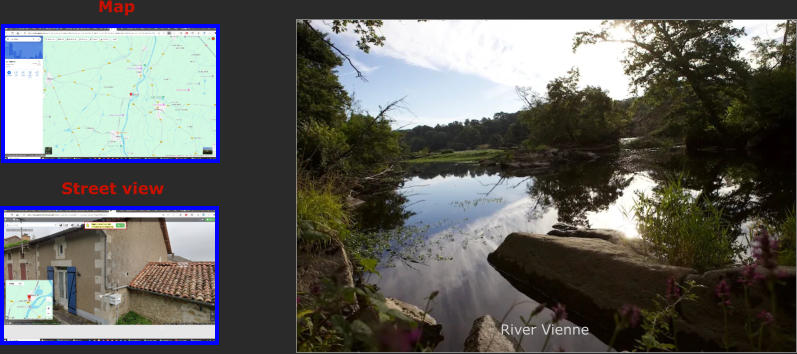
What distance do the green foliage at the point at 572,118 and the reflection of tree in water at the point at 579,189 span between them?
4.66ft

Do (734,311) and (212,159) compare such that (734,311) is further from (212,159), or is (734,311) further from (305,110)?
(305,110)

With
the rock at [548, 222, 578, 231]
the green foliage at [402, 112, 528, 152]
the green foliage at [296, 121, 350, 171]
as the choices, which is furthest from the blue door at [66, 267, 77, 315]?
the rock at [548, 222, 578, 231]

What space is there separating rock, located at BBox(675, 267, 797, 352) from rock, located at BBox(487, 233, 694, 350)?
28 cm

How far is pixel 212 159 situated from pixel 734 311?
394 cm

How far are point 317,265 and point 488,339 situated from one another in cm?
179

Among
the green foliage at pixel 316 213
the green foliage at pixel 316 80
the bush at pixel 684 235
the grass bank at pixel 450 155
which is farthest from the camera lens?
the grass bank at pixel 450 155

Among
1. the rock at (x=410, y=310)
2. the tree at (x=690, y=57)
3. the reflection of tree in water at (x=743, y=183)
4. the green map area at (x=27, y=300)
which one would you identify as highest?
the tree at (x=690, y=57)

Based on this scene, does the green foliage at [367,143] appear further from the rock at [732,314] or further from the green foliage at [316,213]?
the rock at [732,314]

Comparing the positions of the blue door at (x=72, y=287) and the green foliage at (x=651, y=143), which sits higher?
the green foliage at (x=651, y=143)

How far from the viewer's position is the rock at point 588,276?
136 inches

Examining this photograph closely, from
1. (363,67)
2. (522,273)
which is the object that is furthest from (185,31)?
(522,273)

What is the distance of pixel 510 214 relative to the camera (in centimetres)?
889

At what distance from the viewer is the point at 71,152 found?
8.24ft

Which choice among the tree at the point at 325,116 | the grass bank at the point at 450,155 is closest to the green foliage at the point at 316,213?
the tree at the point at 325,116
